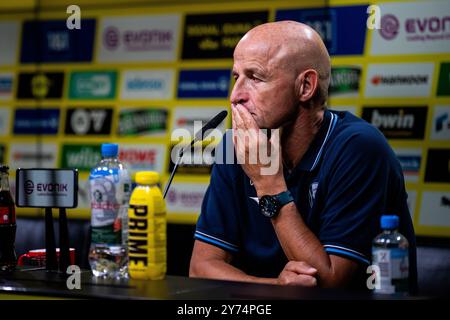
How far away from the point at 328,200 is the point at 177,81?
2.42 m

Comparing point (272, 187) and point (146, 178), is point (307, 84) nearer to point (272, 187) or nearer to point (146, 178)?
point (272, 187)

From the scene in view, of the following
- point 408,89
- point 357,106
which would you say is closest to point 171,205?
point 357,106

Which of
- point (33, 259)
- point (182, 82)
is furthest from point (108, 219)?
point (182, 82)

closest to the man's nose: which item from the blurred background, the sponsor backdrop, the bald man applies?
the bald man

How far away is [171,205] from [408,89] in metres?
1.43

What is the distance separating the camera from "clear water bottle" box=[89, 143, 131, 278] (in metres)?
1.76

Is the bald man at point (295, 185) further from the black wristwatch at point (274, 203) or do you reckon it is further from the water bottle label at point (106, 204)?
the water bottle label at point (106, 204)

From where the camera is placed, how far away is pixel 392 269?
1516mm

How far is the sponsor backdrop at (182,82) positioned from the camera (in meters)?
3.62

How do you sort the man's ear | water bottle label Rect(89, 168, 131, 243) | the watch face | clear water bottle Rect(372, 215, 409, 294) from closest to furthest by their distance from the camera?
clear water bottle Rect(372, 215, 409, 294)
water bottle label Rect(89, 168, 131, 243)
the watch face
the man's ear

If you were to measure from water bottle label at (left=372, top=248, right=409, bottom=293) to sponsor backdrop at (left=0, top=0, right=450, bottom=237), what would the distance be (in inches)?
84.4

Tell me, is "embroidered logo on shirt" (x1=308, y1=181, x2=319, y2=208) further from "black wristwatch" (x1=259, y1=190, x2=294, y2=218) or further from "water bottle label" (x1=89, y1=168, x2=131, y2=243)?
"water bottle label" (x1=89, y1=168, x2=131, y2=243)

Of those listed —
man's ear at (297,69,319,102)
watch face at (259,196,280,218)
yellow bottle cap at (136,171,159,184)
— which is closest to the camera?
yellow bottle cap at (136,171,159,184)

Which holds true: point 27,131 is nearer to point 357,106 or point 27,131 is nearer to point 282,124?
point 357,106
